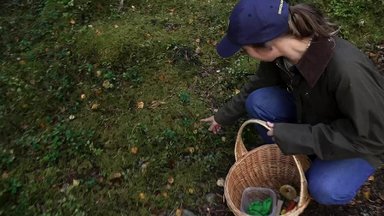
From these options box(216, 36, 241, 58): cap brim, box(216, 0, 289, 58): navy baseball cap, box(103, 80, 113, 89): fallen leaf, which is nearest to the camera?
box(216, 0, 289, 58): navy baseball cap

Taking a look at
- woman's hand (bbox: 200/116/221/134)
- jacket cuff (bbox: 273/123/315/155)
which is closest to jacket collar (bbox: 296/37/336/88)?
jacket cuff (bbox: 273/123/315/155)

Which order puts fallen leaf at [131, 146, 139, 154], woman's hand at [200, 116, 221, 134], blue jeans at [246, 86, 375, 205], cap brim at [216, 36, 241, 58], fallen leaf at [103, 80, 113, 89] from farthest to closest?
fallen leaf at [103, 80, 113, 89] → fallen leaf at [131, 146, 139, 154] → woman's hand at [200, 116, 221, 134] → blue jeans at [246, 86, 375, 205] → cap brim at [216, 36, 241, 58]

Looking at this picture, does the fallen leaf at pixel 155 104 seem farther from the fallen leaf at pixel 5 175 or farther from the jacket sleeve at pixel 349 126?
the jacket sleeve at pixel 349 126

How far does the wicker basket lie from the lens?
10.2 ft

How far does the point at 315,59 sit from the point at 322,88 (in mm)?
225

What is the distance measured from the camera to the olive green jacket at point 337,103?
7.70 feet

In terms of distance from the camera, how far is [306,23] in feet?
7.89

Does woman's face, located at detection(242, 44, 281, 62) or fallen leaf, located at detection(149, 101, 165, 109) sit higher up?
woman's face, located at detection(242, 44, 281, 62)

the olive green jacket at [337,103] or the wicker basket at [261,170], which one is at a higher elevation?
the olive green jacket at [337,103]

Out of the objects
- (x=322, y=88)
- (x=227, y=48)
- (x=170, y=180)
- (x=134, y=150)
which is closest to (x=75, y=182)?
(x=134, y=150)

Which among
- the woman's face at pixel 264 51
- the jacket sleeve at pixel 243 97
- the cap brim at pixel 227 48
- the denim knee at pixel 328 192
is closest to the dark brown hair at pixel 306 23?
the woman's face at pixel 264 51

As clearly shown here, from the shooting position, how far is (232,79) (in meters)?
4.30

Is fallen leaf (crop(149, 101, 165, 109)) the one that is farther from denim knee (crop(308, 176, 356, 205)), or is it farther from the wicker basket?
denim knee (crop(308, 176, 356, 205))

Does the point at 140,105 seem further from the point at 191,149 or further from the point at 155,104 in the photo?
the point at 191,149
